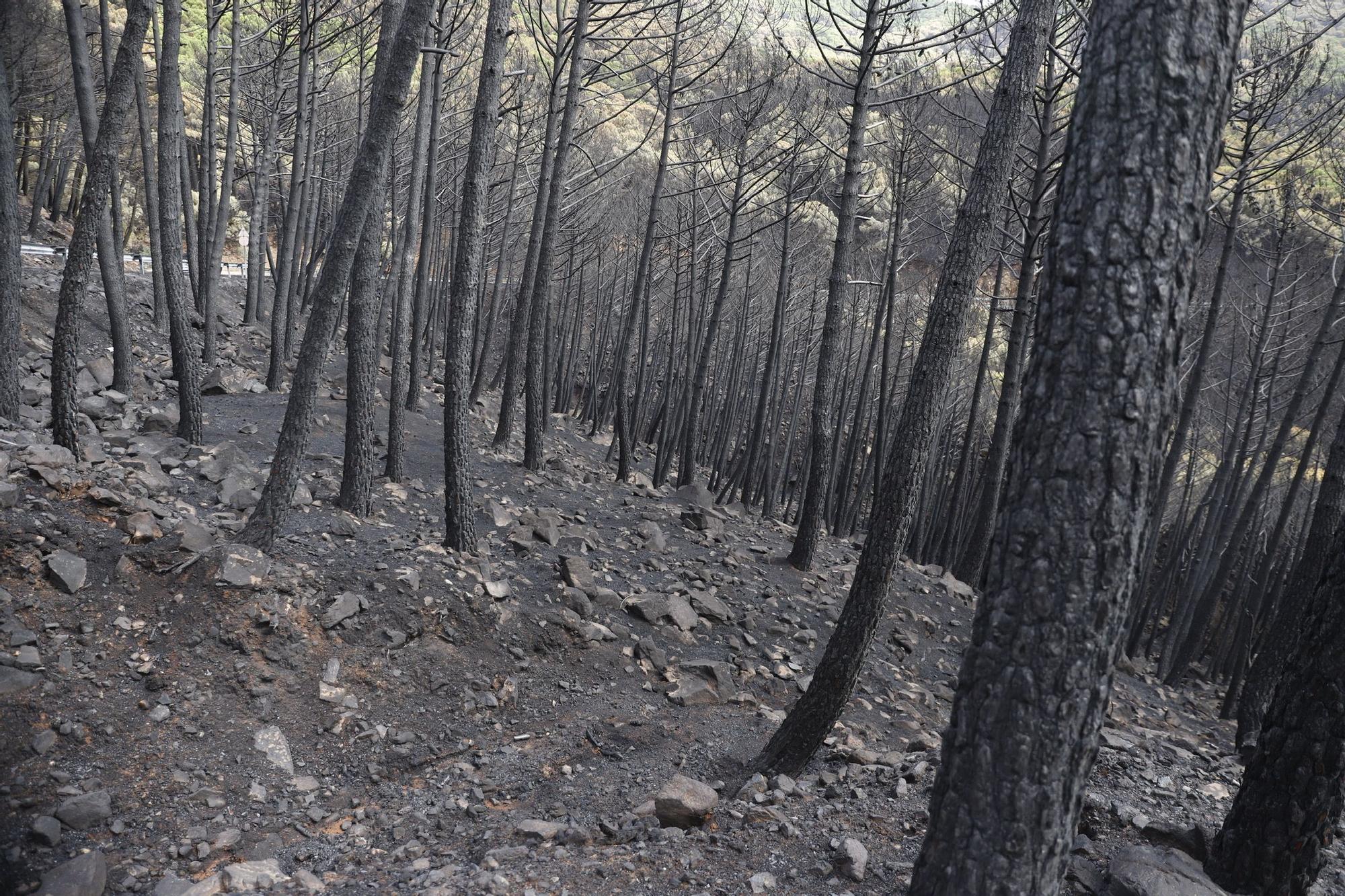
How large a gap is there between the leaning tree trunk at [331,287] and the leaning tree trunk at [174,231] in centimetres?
248

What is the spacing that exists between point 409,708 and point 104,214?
218 inches

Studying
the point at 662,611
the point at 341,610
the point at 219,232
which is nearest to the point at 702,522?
the point at 662,611

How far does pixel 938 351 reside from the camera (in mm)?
4500

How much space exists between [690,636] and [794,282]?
15.4 metres

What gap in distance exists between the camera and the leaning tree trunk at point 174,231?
26.0ft

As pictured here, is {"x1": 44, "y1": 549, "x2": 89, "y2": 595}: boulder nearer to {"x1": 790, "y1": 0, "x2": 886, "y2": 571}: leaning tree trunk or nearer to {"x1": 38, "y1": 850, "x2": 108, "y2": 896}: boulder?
{"x1": 38, "y1": 850, "x2": 108, "y2": 896}: boulder

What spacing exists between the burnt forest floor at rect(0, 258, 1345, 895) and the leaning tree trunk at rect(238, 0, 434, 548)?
42cm

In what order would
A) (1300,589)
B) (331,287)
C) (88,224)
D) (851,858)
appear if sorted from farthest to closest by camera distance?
(1300,589) → (88,224) → (331,287) → (851,858)

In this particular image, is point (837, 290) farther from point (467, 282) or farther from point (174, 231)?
point (174, 231)

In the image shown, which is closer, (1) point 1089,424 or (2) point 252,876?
(1) point 1089,424

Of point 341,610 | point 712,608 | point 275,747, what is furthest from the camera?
point 712,608

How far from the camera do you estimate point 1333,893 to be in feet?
11.5

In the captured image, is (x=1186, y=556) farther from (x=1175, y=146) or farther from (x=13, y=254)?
(x=13, y=254)

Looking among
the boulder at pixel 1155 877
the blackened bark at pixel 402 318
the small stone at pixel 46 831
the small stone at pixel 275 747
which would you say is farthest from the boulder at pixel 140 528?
the boulder at pixel 1155 877
